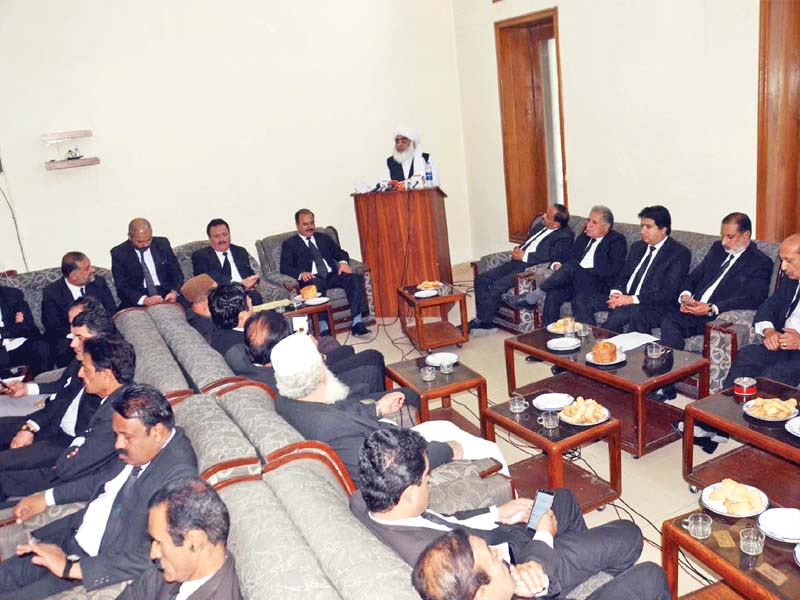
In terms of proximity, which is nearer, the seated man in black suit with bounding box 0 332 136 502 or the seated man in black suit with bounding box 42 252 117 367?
the seated man in black suit with bounding box 0 332 136 502

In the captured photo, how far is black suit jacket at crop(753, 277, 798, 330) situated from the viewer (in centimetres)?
415

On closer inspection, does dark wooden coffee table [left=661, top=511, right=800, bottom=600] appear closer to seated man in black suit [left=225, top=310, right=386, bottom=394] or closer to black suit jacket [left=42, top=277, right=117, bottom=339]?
seated man in black suit [left=225, top=310, right=386, bottom=394]

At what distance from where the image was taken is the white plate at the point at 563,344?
4312 millimetres

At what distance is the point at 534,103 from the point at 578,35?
128 centimetres

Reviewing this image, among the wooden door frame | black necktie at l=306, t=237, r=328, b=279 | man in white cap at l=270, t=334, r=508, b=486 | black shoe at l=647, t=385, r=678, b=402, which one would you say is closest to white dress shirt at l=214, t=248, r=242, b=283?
black necktie at l=306, t=237, r=328, b=279

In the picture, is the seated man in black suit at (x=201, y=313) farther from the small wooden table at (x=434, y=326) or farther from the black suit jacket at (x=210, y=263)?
the small wooden table at (x=434, y=326)

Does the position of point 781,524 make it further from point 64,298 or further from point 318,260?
point 64,298

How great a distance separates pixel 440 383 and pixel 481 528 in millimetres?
1622

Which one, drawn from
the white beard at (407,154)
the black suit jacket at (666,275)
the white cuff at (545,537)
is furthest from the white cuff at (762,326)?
the white beard at (407,154)

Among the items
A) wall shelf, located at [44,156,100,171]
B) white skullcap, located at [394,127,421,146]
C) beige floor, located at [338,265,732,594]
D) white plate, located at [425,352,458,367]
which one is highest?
wall shelf, located at [44,156,100,171]

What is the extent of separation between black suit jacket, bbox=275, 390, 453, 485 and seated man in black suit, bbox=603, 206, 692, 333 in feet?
8.63

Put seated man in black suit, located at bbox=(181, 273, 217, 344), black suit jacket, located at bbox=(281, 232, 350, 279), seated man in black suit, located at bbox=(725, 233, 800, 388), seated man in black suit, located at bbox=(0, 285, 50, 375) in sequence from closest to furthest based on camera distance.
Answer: seated man in black suit, located at bbox=(725, 233, 800, 388) → seated man in black suit, located at bbox=(181, 273, 217, 344) → seated man in black suit, located at bbox=(0, 285, 50, 375) → black suit jacket, located at bbox=(281, 232, 350, 279)

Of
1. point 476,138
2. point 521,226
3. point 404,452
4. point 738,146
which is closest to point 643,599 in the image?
point 404,452

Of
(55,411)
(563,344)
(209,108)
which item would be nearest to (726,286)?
(563,344)
